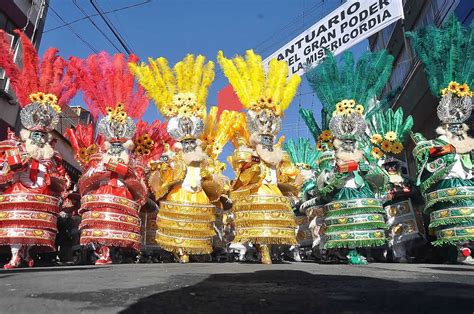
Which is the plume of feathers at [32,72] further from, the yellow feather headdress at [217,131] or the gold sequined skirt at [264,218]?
the gold sequined skirt at [264,218]

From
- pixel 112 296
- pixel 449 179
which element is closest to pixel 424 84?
pixel 449 179

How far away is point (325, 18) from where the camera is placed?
12.1 meters

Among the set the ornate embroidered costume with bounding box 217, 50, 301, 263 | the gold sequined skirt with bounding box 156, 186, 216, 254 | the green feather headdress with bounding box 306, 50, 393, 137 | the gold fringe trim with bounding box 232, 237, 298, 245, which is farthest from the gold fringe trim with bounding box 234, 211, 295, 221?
the green feather headdress with bounding box 306, 50, 393, 137

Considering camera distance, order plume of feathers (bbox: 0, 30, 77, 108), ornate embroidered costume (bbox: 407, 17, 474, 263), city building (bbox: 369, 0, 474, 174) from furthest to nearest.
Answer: city building (bbox: 369, 0, 474, 174), plume of feathers (bbox: 0, 30, 77, 108), ornate embroidered costume (bbox: 407, 17, 474, 263)

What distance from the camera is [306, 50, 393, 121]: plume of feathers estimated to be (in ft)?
23.9

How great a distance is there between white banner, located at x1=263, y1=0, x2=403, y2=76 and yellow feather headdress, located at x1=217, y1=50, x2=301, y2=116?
11.2 feet

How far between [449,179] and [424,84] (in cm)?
574

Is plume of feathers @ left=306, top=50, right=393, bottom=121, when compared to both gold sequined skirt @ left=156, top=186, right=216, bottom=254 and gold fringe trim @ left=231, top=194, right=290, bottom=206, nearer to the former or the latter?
gold fringe trim @ left=231, top=194, right=290, bottom=206

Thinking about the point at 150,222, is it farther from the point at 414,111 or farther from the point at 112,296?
the point at 414,111

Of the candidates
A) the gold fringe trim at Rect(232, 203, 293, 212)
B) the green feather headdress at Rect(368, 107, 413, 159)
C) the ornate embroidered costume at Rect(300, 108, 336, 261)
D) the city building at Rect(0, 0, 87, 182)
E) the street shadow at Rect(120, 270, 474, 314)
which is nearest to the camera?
the street shadow at Rect(120, 270, 474, 314)

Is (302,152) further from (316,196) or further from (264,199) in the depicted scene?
(264,199)

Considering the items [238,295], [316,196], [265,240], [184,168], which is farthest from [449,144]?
Answer: [238,295]

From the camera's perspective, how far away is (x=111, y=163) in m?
6.68

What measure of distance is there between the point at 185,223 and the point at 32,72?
382cm
